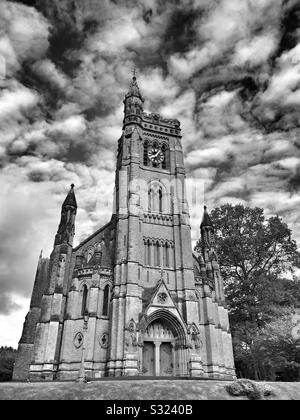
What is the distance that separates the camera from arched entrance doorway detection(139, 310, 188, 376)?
26.0 m

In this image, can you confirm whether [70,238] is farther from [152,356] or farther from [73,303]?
[152,356]

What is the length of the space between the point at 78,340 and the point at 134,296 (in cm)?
581

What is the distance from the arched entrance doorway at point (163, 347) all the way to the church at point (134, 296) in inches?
3.1

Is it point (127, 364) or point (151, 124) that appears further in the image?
point (151, 124)

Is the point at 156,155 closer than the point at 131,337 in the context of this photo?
No

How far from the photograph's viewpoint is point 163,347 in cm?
2717

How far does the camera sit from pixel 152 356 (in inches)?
1046

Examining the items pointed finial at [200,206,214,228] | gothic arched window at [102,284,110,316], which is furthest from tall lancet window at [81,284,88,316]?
pointed finial at [200,206,214,228]

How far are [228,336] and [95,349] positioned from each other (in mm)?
12543

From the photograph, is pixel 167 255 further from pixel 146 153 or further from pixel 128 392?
pixel 128 392

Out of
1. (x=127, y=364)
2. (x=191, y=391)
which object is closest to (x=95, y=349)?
(x=127, y=364)

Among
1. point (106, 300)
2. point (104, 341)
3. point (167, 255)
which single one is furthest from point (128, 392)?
point (167, 255)

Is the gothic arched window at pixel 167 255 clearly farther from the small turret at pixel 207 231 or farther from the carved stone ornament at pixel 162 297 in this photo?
the small turret at pixel 207 231
